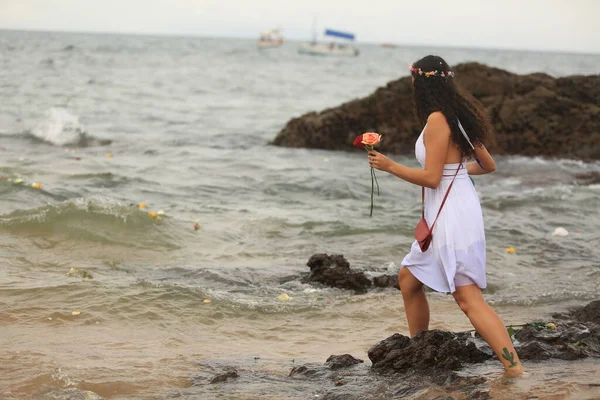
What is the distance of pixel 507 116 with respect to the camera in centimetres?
1661

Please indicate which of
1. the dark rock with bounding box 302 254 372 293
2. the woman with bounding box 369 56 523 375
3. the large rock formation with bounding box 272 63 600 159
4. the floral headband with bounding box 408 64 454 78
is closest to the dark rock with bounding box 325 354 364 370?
the woman with bounding box 369 56 523 375

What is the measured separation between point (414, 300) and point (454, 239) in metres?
0.59

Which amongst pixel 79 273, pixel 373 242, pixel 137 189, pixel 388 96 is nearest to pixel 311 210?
pixel 373 242

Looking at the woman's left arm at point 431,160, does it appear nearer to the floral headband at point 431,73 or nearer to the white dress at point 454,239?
the white dress at point 454,239

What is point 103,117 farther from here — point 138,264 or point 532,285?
point 532,285

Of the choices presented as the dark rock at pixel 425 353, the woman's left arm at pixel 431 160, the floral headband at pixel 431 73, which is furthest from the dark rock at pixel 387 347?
the floral headband at pixel 431 73

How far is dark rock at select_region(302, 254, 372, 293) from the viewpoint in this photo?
7551 millimetres

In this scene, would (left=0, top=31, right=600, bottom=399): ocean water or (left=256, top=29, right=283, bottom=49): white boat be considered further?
(left=256, top=29, right=283, bottom=49): white boat

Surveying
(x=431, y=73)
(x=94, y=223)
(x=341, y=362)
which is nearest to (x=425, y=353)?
(x=341, y=362)

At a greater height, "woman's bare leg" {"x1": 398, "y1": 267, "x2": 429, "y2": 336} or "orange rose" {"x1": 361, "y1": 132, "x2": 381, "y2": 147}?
"orange rose" {"x1": 361, "y1": 132, "x2": 381, "y2": 147}

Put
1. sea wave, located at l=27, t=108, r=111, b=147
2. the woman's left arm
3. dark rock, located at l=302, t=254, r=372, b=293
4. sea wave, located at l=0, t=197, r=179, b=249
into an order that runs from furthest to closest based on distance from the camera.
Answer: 1. sea wave, located at l=27, t=108, r=111, b=147
2. sea wave, located at l=0, t=197, r=179, b=249
3. dark rock, located at l=302, t=254, r=372, b=293
4. the woman's left arm

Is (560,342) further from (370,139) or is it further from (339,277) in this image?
(339,277)

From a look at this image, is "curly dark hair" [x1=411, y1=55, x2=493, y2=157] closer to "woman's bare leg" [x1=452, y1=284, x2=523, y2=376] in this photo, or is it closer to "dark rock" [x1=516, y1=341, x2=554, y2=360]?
"woman's bare leg" [x1=452, y1=284, x2=523, y2=376]

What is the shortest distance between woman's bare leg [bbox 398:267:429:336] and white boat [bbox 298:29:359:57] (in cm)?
9731
